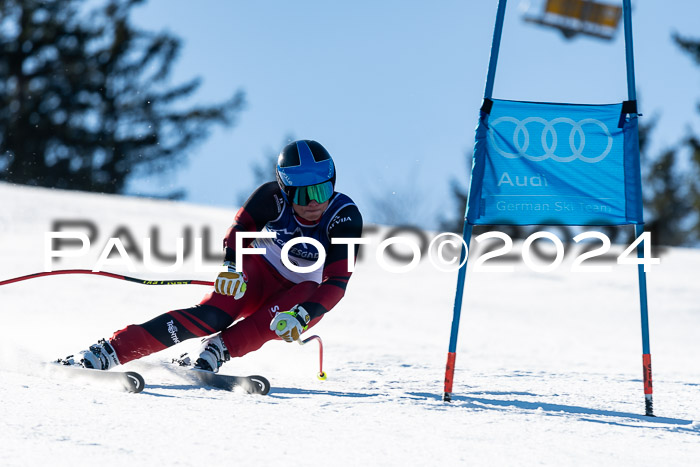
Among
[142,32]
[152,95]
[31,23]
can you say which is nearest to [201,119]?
[152,95]

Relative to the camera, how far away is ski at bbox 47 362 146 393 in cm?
399

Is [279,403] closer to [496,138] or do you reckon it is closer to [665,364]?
[496,138]

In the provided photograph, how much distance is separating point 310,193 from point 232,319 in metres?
0.87

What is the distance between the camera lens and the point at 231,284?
175 inches

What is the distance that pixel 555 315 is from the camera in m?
10.7

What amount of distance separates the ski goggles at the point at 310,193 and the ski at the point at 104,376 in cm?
127

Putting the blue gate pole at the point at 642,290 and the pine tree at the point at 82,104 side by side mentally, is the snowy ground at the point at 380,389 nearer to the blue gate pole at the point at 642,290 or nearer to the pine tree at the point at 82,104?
the blue gate pole at the point at 642,290

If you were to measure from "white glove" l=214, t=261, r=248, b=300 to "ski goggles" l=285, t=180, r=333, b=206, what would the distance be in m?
0.52

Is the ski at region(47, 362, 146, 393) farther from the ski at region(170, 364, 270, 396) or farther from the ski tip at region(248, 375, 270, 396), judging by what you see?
the ski tip at region(248, 375, 270, 396)

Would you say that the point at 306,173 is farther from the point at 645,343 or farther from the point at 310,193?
the point at 645,343

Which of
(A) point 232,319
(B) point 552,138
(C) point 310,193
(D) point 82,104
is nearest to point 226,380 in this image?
(A) point 232,319

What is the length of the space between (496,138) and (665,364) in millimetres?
3652

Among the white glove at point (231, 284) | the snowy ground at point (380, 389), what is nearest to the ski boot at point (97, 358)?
the snowy ground at point (380, 389)

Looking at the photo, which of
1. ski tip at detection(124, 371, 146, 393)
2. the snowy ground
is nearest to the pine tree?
the snowy ground
